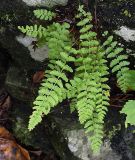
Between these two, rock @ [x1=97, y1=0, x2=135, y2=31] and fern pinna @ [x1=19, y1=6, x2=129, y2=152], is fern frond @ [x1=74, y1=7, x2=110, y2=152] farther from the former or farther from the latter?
rock @ [x1=97, y1=0, x2=135, y2=31]

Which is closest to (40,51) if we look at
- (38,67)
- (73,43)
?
(38,67)

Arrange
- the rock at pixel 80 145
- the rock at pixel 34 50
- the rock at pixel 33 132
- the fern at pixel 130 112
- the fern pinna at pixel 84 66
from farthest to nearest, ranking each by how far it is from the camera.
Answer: the rock at pixel 33 132, the rock at pixel 34 50, the rock at pixel 80 145, the fern pinna at pixel 84 66, the fern at pixel 130 112

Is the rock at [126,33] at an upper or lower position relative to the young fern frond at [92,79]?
upper

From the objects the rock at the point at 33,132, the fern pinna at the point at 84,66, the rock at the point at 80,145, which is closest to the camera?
the fern pinna at the point at 84,66

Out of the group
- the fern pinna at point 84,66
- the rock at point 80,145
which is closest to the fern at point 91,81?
the fern pinna at point 84,66

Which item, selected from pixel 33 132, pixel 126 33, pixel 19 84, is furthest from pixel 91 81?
pixel 33 132

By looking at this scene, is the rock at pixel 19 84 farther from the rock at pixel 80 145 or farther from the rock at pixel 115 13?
the rock at pixel 115 13

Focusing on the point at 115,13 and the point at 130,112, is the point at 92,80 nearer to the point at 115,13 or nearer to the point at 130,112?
the point at 130,112

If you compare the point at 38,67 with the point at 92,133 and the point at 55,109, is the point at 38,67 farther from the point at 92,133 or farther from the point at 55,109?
the point at 92,133
